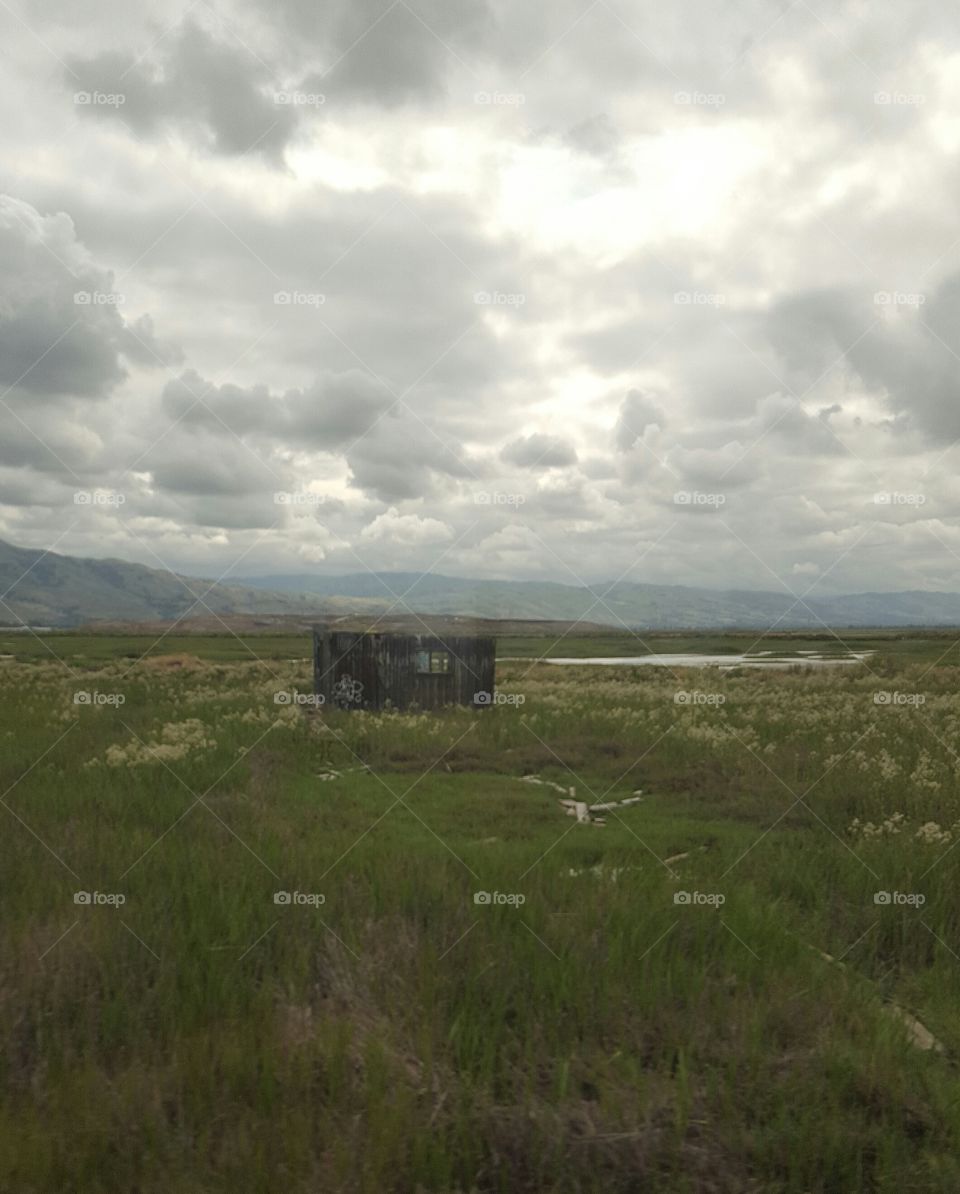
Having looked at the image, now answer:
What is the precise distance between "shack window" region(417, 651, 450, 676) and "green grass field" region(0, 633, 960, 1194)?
1001 cm

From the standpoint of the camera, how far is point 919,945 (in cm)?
766

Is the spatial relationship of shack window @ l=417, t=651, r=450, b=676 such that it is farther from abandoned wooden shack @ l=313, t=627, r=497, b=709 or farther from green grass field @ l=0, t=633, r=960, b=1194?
green grass field @ l=0, t=633, r=960, b=1194

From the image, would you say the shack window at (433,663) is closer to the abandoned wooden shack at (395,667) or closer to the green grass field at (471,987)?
the abandoned wooden shack at (395,667)

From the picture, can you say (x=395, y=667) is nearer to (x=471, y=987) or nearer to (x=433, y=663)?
(x=433, y=663)

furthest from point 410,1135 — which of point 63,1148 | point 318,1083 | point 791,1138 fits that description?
point 791,1138

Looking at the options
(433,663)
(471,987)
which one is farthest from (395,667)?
(471,987)

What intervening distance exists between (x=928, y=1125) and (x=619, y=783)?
1029 cm

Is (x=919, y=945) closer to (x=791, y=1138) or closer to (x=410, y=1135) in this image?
(x=791, y=1138)

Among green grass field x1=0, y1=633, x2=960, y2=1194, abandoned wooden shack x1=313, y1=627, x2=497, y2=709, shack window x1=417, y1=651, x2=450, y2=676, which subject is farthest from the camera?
shack window x1=417, y1=651, x2=450, y2=676

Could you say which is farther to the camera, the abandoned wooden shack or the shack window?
the shack window

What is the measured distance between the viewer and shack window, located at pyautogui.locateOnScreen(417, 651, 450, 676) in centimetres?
2372

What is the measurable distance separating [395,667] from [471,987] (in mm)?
17998

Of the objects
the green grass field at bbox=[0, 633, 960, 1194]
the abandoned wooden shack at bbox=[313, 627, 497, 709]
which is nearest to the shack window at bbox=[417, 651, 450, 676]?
the abandoned wooden shack at bbox=[313, 627, 497, 709]

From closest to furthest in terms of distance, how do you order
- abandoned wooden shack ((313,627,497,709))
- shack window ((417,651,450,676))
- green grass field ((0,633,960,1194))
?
green grass field ((0,633,960,1194)) → abandoned wooden shack ((313,627,497,709)) → shack window ((417,651,450,676))
